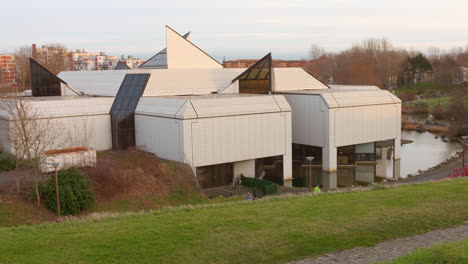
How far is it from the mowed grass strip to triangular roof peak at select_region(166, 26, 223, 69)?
29.0 metres

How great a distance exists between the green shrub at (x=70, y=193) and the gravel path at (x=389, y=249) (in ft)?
51.3

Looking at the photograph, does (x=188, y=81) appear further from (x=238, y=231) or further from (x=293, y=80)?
(x=238, y=231)

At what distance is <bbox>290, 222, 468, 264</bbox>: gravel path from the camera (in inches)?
446

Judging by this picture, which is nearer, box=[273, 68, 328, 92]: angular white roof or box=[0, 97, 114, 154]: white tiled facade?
box=[0, 97, 114, 154]: white tiled facade

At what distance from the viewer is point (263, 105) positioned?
35.8 meters

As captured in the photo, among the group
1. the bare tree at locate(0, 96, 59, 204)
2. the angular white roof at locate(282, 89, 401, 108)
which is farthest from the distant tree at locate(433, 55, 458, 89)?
the bare tree at locate(0, 96, 59, 204)

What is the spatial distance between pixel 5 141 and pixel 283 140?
19.6m

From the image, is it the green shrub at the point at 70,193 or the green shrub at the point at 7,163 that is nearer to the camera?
the green shrub at the point at 70,193

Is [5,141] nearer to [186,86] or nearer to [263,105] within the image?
[186,86]

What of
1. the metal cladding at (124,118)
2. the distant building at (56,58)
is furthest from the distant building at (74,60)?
the metal cladding at (124,118)

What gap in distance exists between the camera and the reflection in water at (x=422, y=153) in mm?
42719

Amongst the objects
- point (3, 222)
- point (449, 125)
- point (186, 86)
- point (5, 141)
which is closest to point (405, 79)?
point (449, 125)

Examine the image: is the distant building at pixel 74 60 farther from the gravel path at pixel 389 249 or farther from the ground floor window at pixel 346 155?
the gravel path at pixel 389 249

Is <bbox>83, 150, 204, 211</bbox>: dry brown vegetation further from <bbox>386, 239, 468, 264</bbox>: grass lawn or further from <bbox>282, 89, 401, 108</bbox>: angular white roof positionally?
<bbox>386, 239, 468, 264</bbox>: grass lawn
